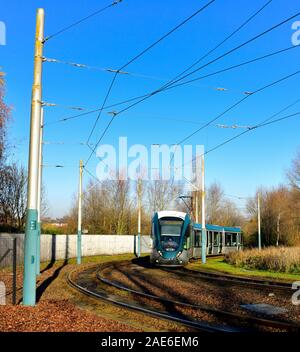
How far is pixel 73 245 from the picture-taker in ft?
147

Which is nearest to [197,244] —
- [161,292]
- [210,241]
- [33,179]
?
[210,241]

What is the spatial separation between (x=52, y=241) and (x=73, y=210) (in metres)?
27.7

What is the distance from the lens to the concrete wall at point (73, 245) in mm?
29731

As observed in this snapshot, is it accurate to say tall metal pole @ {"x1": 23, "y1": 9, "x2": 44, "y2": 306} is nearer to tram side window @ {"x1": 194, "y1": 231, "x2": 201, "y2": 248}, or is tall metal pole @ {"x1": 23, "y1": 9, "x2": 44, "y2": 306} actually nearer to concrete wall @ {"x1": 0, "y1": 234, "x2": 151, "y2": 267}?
concrete wall @ {"x1": 0, "y1": 234, "x2": 151, "y2": 267}

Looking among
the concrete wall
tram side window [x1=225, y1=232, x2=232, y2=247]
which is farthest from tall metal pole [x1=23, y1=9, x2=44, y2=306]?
tram side window [x1=225, y1=232, x2=232, y2=247]

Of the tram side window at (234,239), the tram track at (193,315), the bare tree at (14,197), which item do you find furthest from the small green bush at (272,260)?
the bare tree at (14,197)

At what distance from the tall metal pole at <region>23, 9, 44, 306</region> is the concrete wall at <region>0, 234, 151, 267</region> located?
14.6 metres

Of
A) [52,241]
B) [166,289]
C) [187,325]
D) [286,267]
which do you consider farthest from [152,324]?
[52,241]

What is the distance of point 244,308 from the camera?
12.8 metres

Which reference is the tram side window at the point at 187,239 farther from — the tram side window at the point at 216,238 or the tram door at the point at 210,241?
the tram side window at the point at 216,238

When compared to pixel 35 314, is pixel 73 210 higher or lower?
higher

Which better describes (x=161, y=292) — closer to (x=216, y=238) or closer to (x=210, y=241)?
(x=210, y=241)

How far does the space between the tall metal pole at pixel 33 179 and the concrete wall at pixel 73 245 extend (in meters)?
14.6
